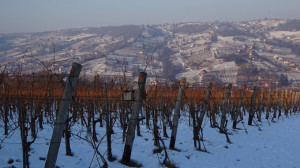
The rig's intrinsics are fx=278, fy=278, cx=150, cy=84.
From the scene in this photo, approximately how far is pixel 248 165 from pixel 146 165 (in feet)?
7.06

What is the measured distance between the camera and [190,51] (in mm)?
114062

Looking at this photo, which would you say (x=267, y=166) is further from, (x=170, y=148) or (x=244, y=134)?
(x=244, y=134)

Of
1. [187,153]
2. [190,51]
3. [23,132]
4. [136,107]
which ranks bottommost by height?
[190,51]

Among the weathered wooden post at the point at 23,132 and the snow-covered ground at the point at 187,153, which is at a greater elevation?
the weathered wooden post at the point at 23,132

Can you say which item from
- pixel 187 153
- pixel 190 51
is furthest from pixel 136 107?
pixel 190 51

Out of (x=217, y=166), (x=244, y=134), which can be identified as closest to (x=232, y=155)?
(x=217, y=166)

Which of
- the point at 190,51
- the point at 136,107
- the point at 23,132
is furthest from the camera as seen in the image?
the point at 190,51

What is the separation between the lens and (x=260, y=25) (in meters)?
185

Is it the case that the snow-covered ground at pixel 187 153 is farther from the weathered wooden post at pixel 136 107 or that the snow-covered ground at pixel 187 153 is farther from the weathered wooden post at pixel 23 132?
the weathered wooden post at pixel 23 132

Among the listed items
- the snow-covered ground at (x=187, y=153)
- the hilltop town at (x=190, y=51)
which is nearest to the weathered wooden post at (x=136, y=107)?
the snow-covered ground at (x=187, y=153)

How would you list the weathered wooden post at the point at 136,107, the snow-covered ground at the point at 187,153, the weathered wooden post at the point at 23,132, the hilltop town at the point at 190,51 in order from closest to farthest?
1. the weathered wooden post at the point at 23,132
2. the weathered wooden post at the point at 136,107
3. the snow-covered ground at the point at 187,153
4. the hilltop town at the point at 190,51

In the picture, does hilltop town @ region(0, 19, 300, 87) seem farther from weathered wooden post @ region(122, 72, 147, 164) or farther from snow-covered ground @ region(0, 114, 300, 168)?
weathered wooden post @ region(122, 72, 147, 164)

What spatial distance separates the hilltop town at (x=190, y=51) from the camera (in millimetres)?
65750

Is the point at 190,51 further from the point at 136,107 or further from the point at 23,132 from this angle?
the point at 23,132
